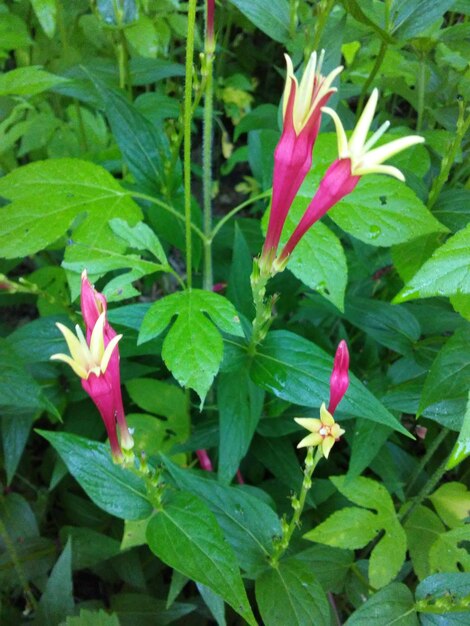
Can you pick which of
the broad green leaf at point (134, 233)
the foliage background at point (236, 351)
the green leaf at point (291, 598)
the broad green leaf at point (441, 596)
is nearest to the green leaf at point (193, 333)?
the foliage background at point (236, 351)

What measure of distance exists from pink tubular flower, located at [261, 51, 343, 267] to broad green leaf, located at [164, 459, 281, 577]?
522 mm

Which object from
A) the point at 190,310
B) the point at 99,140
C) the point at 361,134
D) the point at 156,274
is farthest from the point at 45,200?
the point at 99,140

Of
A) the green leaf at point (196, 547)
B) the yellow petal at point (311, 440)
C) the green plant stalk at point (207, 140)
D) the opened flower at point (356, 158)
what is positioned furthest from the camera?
the green plant stalk at point (207, 140)

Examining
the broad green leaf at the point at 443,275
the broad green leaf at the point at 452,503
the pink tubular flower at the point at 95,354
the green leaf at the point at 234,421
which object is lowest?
the broad green leaf at the point at 452,503

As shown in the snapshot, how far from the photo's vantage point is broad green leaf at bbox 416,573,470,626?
89 centimetres

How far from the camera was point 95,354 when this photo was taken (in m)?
0.67

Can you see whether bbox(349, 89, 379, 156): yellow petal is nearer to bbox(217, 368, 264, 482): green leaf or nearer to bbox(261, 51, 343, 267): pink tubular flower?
bbox(261, 51, 343, 267): pink tubular flower

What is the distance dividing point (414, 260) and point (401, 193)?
17cm

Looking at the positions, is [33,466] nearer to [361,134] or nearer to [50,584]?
[50,584]

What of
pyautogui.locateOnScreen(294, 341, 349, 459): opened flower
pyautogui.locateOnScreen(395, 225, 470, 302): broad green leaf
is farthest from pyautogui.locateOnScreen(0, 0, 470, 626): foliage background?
pyautogui.locateOnScreen(294, 341, 349, 459): opened flower

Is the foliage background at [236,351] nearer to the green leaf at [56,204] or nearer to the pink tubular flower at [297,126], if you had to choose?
the green leaf at [56,204]

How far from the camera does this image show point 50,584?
1116 millimetres

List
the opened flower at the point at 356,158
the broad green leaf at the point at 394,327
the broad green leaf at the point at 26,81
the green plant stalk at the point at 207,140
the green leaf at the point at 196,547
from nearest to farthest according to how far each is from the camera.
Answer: the opened flower at the point at 356,158 < the green leaf at the point at 196,547 < the green plant stalk at the point at 207,140 < the broad green leaf at the point at 26,81 < the broad green leaf at the point at 394,327

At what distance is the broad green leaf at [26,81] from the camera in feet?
3.37
